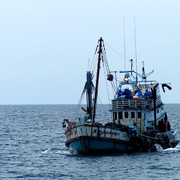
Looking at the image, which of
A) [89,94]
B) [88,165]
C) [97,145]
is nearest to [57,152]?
[97,145]

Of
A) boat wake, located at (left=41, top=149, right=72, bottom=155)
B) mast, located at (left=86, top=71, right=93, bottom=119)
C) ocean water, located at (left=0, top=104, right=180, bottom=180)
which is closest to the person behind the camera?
ocean water, located at (left=0, top=104, right=180, bottom=180)

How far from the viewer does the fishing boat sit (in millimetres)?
39500

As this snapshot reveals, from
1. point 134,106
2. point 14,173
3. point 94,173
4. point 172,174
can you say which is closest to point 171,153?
point 134,106

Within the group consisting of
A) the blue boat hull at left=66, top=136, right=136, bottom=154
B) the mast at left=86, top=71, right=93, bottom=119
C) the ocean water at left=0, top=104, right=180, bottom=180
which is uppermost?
the mast at left=86, top=71, right=93, bottom=119

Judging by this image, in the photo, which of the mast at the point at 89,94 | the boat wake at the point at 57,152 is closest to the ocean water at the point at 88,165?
the boat wake at the point at 57,152

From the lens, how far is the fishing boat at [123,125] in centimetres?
3950

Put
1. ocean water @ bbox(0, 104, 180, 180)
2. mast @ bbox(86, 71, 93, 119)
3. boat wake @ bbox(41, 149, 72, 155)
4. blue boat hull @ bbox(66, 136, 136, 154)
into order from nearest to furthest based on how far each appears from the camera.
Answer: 1. ocean water @ bbox(0, 104, 180, 180)
2. blue boat hull @ bbox(66, 136, 136, 154)
3. mast @ bbox(86, 71, 93, 119)
4. boat wake @ bbox(41, 149, 72, 155)

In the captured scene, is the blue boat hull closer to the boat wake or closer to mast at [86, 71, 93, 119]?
mast at [86, 71, 93, 119]

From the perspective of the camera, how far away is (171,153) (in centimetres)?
4353

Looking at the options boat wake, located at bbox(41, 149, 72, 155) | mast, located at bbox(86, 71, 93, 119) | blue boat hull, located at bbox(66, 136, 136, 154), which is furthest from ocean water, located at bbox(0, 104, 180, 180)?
mast, located at bbox(86, 71, 93, 119)

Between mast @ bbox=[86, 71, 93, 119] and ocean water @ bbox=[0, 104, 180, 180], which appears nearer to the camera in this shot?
ocean water @ bbox=[0, 104, 180, 180]

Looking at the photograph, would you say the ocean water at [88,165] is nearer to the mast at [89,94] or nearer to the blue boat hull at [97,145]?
the blue boat hull at [97,145]

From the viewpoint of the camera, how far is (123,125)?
135 ft

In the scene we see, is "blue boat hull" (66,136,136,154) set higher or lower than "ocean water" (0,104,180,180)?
higher
